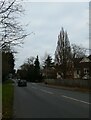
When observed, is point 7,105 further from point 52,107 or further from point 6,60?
point 6,60

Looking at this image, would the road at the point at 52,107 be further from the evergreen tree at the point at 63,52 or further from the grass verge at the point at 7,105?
the evergreen tree at the point at 63,52

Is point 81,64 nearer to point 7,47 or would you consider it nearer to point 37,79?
point 37,79

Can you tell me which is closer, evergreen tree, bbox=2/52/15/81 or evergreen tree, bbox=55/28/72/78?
evergreen tree, bbox=2/52/15/81

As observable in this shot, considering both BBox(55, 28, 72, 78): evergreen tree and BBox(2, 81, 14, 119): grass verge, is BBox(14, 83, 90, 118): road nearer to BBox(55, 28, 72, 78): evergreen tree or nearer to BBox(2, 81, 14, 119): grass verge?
BBox(2, 81, 14, 119): grass verge

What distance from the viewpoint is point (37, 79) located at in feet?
466

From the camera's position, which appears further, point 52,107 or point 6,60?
point 6,60

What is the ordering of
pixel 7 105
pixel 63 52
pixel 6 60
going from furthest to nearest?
pixel 63 52 < pixel 6 60 < pixel 7 105

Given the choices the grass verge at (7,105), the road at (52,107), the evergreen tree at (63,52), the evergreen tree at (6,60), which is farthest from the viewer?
the evergreen tree at (63,52)

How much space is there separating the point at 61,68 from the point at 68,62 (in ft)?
8.62

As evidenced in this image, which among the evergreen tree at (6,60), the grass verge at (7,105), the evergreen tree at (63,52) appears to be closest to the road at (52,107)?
the grass verge at (7,105)

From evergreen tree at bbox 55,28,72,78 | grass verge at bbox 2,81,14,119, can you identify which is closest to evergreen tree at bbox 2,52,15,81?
grass verge at bbox 2,81,14,119

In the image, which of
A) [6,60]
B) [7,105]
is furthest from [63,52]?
[7,105]

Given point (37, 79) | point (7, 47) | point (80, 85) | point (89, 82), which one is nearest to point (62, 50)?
point (80, 85)

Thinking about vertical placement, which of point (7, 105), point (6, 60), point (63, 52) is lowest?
point (7, 105)
